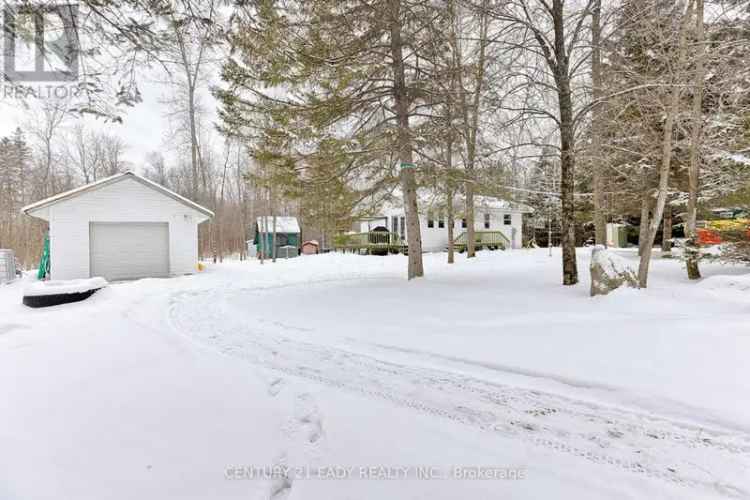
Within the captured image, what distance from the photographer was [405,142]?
790cm

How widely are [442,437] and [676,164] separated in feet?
43.2

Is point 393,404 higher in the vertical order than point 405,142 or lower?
lower

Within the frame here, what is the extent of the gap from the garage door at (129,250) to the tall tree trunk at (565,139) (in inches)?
548

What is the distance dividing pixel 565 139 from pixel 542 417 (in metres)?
6.40

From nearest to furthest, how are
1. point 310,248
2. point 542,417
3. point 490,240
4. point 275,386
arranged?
point 542,417 < point 275,386 < point 490,240 < point 310,248

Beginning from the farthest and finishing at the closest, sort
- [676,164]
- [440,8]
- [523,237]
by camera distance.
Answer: [523,237] → [676,164] → [440,8]

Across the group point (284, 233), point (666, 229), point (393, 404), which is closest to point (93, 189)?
point (393, 404)

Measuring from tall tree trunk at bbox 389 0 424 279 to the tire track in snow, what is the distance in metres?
5.20

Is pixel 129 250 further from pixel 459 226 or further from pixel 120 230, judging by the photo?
pixel 459 226

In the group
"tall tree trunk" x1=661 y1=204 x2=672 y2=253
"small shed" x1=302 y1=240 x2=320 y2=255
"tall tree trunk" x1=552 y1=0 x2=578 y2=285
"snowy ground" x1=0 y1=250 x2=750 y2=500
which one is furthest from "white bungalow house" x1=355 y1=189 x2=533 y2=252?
"snowy ground" x1=0 y1=250 x2=750 y2=500

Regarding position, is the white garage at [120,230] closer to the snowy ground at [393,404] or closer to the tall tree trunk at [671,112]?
the snowy ground at [393,404]

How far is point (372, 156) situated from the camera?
841 cm

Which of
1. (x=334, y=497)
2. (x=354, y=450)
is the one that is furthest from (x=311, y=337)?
(x=334, y=497)

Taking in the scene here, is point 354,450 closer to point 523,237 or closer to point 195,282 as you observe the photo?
point 195,282
